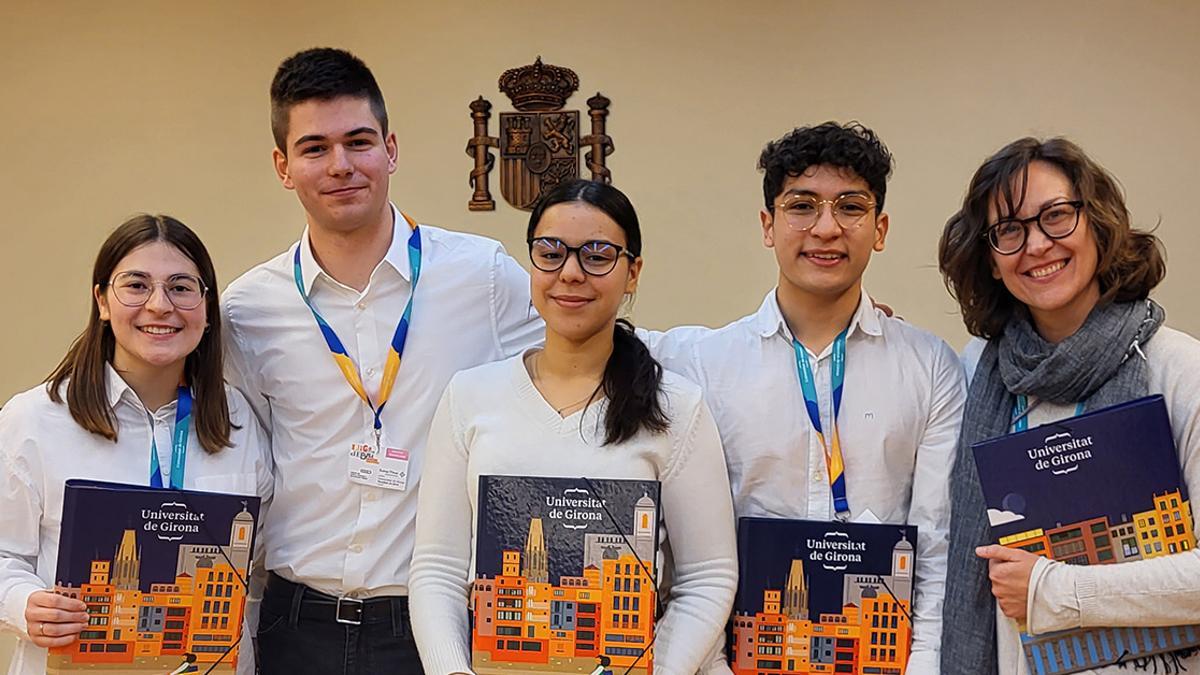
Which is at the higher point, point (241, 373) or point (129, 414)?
point (241, 373)

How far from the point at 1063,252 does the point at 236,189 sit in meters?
4.01

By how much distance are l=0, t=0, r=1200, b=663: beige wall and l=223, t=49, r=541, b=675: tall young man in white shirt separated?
228cm

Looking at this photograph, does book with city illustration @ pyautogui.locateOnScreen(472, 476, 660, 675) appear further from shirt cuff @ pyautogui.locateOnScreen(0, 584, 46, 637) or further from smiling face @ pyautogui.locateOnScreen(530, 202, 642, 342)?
Answer: shirt cuff @ pyautogui.locateOnScreen(0, 584, 46, 637)

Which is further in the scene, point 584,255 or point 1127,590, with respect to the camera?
point 584,255

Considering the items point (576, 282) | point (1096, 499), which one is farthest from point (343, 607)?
point (1096, 499)

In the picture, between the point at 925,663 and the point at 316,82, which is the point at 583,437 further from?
the point at 316,82

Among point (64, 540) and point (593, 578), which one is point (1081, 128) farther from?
point (64, 540)

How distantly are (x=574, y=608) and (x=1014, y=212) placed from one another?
3.61 feet

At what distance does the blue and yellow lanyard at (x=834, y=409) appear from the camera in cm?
207

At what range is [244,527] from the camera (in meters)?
2.08

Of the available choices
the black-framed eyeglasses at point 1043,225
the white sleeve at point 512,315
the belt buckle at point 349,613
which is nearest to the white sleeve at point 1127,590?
the black-framed eyeglasses at point 1043,225

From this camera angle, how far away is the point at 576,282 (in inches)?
78.2

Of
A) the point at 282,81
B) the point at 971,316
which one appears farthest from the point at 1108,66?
the point at 282,81

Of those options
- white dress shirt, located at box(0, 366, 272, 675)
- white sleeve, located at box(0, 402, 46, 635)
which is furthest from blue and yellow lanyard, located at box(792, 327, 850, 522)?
white sleeve, located at box(0, 402, 46, 635)
